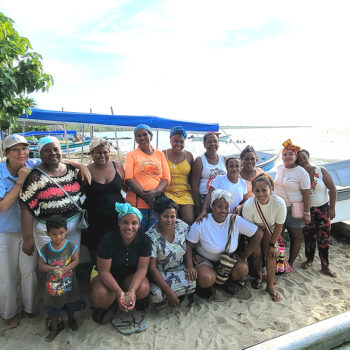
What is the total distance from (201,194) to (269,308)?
1668mm

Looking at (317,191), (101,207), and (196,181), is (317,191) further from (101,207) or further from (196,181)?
(101,207)

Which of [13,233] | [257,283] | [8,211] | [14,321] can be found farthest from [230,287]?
[8,211]

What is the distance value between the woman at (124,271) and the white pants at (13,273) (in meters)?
0.67

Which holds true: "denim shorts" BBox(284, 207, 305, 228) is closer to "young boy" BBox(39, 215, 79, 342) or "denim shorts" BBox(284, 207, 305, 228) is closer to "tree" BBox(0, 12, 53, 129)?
"young boy" BBox(39, 215, 79, 342)

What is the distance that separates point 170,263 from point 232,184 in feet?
4.34

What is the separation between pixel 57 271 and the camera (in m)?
2.65

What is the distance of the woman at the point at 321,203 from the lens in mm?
4031

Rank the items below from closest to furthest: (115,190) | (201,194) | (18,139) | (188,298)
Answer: (18,139)
(115,190)
(188,298)
(201,194)

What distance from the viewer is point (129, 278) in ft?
9.66

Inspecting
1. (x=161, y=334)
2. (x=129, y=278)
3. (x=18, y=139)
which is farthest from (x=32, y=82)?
→ (x=161, y=334)

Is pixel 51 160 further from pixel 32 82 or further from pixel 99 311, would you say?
pixel 99 311

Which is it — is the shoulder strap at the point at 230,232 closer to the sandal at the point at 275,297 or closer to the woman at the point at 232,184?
the woman at the point at 232,184

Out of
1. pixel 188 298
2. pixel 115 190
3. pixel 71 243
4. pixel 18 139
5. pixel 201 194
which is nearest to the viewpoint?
pixel 18 139

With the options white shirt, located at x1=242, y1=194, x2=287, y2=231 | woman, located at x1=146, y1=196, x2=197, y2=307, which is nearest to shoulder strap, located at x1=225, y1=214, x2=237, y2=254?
white shirt, located at x1=242, y1=194, x2=287, y2=231
